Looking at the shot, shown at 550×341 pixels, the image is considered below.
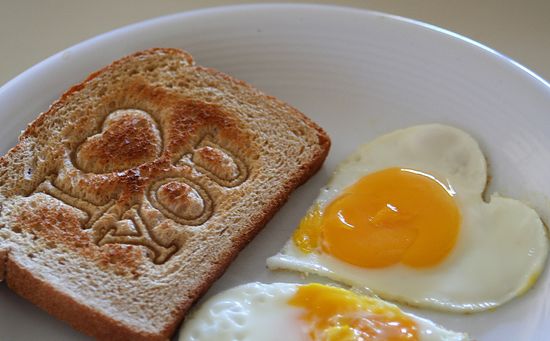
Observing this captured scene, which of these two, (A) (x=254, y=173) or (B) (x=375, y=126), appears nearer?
(A) (x=254, y=173)

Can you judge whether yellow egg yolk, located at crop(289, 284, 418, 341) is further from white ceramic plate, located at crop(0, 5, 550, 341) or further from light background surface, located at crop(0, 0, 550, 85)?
light background surface, located at crop(0, 0, 550, 85)

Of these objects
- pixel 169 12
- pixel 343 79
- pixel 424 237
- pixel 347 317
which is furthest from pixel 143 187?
pixel 169 12

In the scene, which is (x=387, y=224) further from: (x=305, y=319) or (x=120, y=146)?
(x=120, y=146)

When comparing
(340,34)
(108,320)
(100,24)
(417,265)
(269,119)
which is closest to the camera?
(108,320)

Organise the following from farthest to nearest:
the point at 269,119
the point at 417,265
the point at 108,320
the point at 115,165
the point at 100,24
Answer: the point at 100,24, the point at 269,119, the point at 115,165, the point at 417,265, the point at 108,320

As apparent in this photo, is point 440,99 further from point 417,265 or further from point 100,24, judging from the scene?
point 100,24

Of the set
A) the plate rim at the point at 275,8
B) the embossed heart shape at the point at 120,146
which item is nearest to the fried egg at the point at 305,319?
the embossed heart shape at the point at 120,146

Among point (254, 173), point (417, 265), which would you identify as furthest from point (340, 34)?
point (417, 265)
